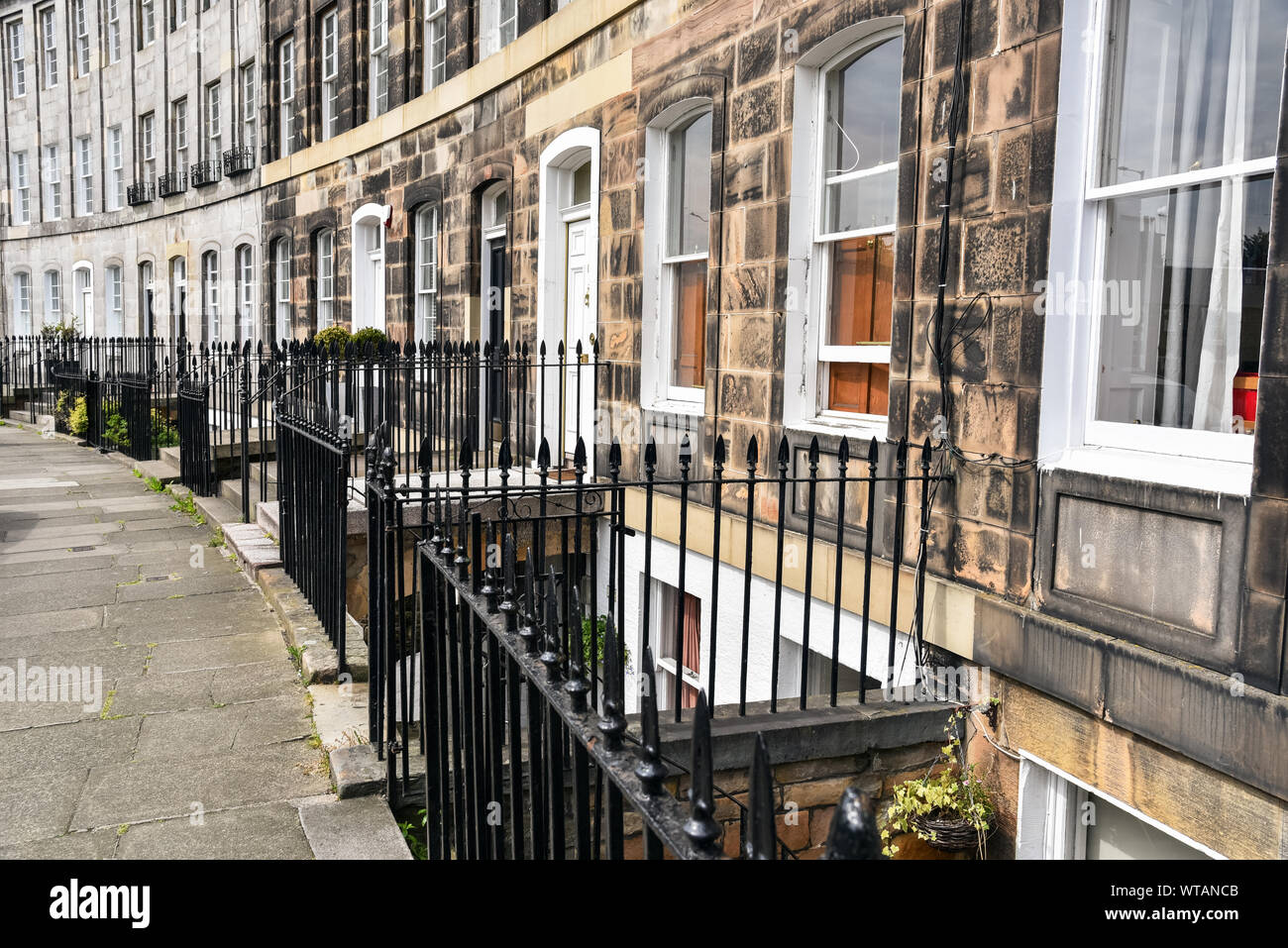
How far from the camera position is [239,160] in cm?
1995

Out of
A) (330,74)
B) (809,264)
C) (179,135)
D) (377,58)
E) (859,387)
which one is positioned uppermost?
(179,135)

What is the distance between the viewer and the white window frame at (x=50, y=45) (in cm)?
2905

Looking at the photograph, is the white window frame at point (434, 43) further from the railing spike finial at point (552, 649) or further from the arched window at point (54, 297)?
the arched window at point (54, 297)

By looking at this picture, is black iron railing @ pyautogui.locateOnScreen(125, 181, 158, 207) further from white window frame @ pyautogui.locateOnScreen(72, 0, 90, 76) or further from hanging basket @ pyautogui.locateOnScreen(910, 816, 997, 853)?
hanging basket @ pyautogui.locateOnScreen(910, 816, 997, 853)

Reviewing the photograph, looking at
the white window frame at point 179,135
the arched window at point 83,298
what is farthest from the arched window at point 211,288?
the arched window at point 83,298

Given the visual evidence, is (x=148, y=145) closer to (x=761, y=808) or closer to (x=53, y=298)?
(x=53, y=298)

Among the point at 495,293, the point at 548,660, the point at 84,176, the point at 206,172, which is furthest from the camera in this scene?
the point at 84,176

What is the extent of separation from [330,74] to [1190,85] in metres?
14.9

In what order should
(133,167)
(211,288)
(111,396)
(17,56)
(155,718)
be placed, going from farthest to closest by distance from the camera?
(17,56)
(133,167)
(211,288)
(111,396)
(155,718)

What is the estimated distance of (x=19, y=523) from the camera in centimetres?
1057

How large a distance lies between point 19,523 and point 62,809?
738 centimetres

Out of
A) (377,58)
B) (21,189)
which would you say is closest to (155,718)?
(377,58)

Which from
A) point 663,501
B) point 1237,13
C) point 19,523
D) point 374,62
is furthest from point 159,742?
point 374,62

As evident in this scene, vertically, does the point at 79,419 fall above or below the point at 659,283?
below
